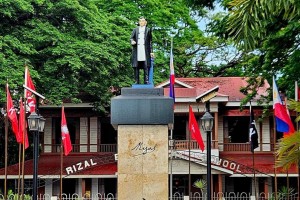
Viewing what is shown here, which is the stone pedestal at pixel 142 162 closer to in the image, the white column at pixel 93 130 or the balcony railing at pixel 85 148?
the balcony railing at pixel 85 148

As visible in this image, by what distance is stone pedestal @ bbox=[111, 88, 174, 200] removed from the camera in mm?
14500

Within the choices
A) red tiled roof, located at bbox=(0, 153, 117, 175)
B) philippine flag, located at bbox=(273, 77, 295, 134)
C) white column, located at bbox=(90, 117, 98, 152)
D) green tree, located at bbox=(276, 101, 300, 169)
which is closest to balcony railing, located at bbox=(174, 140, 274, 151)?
red tiled roof, located at bbox=(0, 153, 117, 175)

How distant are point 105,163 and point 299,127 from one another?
14886mm

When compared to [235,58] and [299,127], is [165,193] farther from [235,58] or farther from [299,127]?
[235,58]

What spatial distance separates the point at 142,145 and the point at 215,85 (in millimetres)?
21420

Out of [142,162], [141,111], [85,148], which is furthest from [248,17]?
[85,148]

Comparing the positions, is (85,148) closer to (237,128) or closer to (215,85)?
(215,85)

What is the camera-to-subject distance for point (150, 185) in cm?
1448

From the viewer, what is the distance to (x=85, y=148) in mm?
35375

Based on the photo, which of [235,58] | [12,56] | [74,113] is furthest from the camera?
[235,58]

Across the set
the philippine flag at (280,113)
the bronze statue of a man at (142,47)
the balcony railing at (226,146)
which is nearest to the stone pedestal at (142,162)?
the bronze statue of a man at (142,47)

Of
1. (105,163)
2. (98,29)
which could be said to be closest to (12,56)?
(98,29)

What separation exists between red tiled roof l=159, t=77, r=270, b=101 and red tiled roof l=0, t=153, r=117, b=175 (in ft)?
14.1
